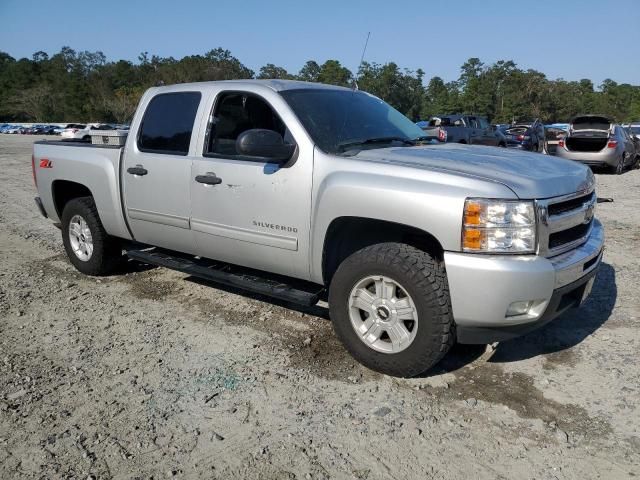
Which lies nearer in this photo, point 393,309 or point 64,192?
point 393,309

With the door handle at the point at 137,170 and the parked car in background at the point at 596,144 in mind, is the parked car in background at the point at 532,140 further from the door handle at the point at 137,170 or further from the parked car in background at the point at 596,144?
the door handle at the point at 137,170

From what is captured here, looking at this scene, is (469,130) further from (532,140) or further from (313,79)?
(313,79)

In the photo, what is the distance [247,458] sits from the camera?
2.66 metres

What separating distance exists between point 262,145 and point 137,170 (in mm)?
1651

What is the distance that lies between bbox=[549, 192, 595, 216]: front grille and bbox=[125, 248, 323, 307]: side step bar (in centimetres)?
160

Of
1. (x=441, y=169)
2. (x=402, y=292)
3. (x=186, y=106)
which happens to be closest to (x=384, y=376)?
(x=402, y=292)

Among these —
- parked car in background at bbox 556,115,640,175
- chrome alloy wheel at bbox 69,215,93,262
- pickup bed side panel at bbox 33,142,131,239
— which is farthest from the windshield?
parked car in background at bbox 556,115,640,175

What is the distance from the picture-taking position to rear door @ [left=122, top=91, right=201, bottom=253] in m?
4.38

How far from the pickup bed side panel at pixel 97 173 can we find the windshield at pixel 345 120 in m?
1.93

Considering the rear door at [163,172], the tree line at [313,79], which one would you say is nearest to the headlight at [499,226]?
the rear door at [163,172]

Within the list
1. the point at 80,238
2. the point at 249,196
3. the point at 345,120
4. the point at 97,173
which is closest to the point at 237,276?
the point at 249,196

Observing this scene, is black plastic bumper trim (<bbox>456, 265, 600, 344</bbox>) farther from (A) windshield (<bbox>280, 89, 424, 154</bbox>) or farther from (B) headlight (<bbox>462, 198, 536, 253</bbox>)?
(A) windshield (<bbox>280, 89, 424, 154</bbox>)

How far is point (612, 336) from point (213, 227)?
310 cm

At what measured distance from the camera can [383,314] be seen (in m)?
3.41
